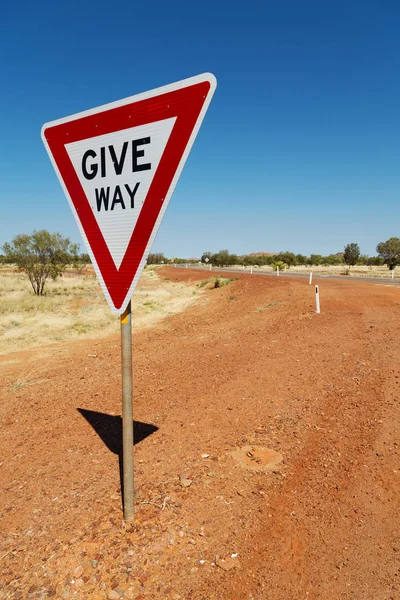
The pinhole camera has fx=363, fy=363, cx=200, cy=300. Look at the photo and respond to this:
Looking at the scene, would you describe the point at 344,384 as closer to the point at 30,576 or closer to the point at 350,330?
the point at 350,330

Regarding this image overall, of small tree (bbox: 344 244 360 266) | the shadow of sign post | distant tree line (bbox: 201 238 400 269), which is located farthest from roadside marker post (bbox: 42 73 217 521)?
small tree (bbox: 344 244 360 266)

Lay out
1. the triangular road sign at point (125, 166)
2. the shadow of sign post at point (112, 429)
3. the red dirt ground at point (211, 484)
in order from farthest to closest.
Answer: the shadow of sign post at point (112, 429) → the red dirt ground at point (211, 484) → the triangular road sign at point (125, 166)

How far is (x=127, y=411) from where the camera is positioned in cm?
255

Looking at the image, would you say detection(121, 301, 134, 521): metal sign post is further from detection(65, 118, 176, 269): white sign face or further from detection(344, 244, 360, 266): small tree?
detection(344, 244, 360, 266): small tree

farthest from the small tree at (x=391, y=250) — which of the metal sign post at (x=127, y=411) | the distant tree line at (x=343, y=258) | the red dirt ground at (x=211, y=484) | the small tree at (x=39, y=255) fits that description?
the metal sign post at (x=127, y=411)

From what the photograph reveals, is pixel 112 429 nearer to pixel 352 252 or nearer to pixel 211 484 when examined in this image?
pixel 211 484

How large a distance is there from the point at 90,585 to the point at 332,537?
1666 mm

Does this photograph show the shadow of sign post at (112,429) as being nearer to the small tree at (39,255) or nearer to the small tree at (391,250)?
the small tree at (39,255)

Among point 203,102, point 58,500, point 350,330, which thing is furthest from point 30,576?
point 350,330

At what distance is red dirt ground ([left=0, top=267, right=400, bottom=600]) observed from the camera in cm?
229

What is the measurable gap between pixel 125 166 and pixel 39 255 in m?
31.8

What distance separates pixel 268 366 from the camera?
22.3 ft

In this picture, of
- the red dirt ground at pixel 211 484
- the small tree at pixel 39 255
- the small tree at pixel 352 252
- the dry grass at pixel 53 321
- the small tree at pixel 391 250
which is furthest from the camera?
the small tree at pixel 352 252

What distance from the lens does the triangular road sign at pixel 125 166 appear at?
6.60ft
